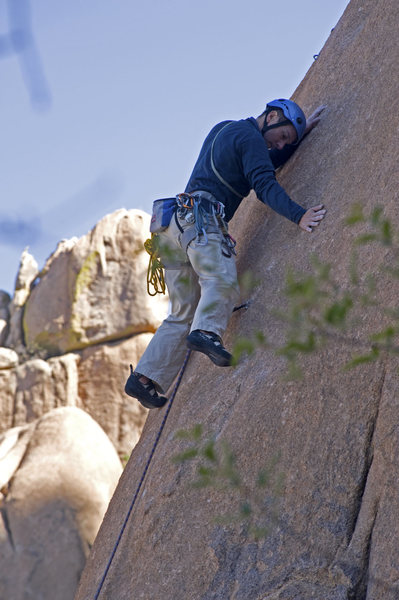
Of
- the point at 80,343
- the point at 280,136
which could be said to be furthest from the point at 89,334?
the point at 280,136

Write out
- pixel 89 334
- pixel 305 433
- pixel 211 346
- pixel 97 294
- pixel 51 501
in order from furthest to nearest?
pixel 97 294 < pixel 89 334 < pixel 51 501 < pixel 211 346 < pixel 305 433

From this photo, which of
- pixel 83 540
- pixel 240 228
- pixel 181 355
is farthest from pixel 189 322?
pixel 83 540

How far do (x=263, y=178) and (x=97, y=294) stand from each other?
11.3m

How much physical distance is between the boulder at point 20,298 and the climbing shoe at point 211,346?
12308 millimetres

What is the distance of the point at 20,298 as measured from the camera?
1752 centimetres

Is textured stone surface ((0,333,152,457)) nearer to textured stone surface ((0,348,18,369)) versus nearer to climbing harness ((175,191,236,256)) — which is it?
textured stone surface ((0,348,18,369))

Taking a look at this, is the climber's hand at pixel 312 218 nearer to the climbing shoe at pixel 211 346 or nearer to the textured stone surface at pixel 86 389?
the climbing shoe at pixel 211 346

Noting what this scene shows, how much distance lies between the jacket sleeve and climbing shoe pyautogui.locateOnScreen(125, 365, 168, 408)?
1481 mm

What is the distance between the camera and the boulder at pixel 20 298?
17.0m

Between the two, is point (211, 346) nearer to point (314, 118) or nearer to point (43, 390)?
point (314, 118)

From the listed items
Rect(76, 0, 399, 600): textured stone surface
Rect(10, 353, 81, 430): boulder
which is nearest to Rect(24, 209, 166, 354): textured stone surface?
Rect(10, 353, 81, 430): boulder

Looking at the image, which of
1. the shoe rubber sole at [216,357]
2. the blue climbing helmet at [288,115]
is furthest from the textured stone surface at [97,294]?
the shoe rubber sole at [216,357]

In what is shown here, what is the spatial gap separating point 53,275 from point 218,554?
1319cm

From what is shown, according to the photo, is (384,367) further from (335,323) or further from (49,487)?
(49,487)
